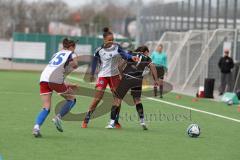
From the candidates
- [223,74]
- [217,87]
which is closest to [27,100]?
[223,74]

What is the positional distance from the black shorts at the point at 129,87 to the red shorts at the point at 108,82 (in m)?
0.12

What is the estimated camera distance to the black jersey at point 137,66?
15172 mm

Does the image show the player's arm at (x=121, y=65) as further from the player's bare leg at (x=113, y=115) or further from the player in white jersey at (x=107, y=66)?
the player's bare leg at (x=113, y=115)

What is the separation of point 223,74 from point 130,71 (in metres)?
14.6

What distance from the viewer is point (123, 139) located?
523 inches

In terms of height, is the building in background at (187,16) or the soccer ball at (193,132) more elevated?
the building in background at (187,16)

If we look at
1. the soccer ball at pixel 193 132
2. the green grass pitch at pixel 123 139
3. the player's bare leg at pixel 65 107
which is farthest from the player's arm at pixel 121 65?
the soccer ball at pixel 193 132

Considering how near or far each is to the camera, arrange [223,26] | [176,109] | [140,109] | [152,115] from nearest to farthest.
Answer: [140,109] → [152,115] → [176,109] → [223,26]

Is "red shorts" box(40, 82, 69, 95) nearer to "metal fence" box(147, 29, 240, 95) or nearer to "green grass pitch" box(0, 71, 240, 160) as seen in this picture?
"green grass pitch" box(0, 71, 240, 160)

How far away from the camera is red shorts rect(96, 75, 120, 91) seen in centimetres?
1533

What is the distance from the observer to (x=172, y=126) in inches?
634

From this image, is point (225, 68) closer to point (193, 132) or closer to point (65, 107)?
point (193, 132)

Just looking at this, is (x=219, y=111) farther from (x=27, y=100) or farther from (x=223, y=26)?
(x=223, y=26)

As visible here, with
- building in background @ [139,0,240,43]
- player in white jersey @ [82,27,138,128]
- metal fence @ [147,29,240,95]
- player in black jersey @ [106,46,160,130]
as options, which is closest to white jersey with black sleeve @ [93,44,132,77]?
player in white jersey @ [82,27,138,128]
